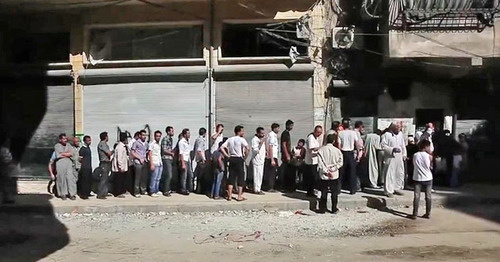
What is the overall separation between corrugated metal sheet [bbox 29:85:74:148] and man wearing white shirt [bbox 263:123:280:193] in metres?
5.64

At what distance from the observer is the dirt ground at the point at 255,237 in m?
9.91

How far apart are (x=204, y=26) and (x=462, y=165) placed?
7.54m

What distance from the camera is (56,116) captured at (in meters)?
17.6

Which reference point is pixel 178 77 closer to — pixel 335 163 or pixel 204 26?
pixel 204 26

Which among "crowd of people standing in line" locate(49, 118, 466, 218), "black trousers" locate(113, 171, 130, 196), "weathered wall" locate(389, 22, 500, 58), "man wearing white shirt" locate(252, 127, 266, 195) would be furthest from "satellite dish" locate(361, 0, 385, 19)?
"black trousers" locate(113, 171, 130, 196)

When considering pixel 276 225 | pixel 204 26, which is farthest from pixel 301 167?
pixel 204 26

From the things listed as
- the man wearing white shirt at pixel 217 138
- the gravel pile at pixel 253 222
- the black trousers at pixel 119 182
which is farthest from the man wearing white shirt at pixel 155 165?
the gravel pile at pixel 253 222

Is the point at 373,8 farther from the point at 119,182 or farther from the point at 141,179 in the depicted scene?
the point at 119,182

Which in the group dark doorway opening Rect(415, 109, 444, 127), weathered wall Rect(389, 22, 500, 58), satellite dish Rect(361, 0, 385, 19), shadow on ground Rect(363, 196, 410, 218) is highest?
satellite dish Rect(361, 0, 385, 19)

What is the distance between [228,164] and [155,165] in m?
1.88

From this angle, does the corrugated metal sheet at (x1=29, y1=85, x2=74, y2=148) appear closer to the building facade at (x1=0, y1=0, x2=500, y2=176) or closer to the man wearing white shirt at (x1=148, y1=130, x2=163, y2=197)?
the building facade at (x1=0, y1=0, x2=500, y2=176)

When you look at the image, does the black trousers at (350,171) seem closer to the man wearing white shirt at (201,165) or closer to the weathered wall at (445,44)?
the weathered wall at (445,44)

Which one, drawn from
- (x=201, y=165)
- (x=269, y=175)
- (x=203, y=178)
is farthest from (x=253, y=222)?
(x=201, y=165)

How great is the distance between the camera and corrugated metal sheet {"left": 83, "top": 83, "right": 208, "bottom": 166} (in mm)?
17078
